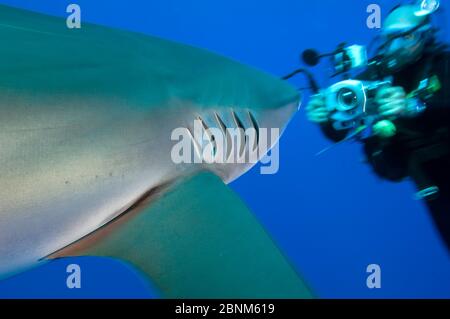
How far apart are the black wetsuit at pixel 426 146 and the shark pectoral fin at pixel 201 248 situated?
53.8 inches

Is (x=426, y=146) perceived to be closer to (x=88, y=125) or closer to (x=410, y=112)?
(x=410, y=112)

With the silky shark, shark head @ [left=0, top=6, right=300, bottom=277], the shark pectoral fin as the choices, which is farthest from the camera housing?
the shark pectoral fin

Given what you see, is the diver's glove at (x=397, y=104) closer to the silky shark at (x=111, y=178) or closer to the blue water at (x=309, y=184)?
the silky shark at (x=111, y=178)

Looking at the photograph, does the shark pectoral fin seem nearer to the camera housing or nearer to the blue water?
the camera housing

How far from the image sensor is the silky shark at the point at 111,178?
105cm

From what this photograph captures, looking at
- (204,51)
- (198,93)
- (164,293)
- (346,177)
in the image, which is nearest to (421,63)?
(204,51)

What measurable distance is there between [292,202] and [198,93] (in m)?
13.1

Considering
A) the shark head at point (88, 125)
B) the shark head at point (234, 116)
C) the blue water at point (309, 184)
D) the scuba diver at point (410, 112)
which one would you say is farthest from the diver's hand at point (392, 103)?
the blue water at point (309, 184)

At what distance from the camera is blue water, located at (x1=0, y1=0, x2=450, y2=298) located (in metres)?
12.9

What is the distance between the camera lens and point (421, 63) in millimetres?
2436

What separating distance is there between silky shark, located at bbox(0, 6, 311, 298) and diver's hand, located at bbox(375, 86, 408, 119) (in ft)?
4.08

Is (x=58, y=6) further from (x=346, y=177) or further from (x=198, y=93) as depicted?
(x=198, y=93)

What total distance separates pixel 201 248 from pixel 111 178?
0.99ft

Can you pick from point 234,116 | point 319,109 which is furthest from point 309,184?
point 234,116
